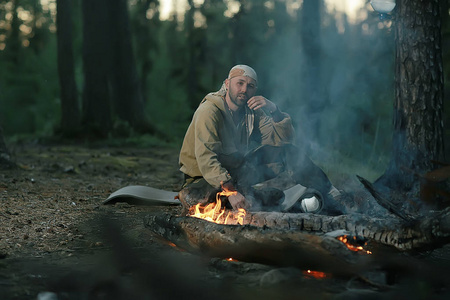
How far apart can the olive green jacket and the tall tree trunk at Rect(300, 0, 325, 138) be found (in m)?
4.59

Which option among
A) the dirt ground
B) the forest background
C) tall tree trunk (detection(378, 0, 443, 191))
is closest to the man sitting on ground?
the dirt ground

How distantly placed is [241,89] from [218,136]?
0.50 m

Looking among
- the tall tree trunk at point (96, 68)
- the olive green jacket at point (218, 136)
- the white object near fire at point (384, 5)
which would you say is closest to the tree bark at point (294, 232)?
the olive green jacket at point (218, 136)

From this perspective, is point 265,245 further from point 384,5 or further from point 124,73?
point 124,73

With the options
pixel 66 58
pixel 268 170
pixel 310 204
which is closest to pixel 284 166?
pixel 268 170

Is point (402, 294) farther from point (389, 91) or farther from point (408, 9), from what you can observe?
point (389, 91)

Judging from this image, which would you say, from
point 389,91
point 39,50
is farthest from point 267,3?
point 389,91

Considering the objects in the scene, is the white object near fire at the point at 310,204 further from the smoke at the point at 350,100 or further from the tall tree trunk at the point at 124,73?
the tall tree trunk at the point at 124,73

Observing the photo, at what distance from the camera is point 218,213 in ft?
15.8

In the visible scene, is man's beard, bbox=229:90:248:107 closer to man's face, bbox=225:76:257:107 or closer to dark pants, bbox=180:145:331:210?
man's face, bbox=225:76:257:107

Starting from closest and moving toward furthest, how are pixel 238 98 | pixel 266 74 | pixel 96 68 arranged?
pixel 238 98
pixel 96 68
pixel 266 74

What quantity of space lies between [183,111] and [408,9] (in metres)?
16.4

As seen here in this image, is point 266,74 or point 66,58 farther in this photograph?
point 266,74

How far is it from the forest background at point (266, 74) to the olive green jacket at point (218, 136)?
243cm
